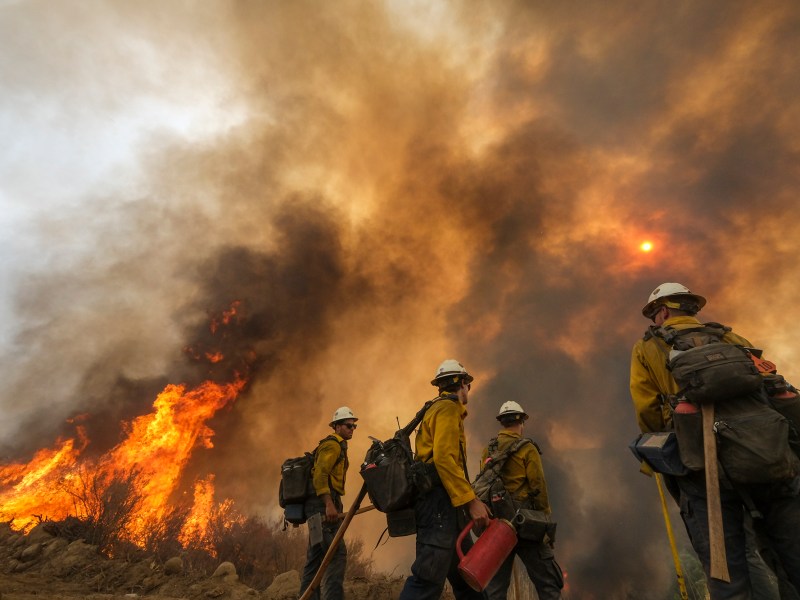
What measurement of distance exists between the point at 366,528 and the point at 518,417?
2825 centimetres

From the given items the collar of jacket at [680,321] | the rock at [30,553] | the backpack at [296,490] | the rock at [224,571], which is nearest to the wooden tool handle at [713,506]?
the collar of jacket at [680,321]

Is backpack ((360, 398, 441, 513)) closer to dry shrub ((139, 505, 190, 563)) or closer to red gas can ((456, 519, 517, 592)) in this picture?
red gas can ((456, 519, 517, 592))

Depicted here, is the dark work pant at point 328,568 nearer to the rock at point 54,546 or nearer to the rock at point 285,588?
the rock at point 285,588

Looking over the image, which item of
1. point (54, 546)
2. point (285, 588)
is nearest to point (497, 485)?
point (285, 588)

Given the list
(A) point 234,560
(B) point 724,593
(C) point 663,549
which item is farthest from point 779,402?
(C) point 663,549

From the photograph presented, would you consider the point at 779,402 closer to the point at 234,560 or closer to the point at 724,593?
the point at 724,593

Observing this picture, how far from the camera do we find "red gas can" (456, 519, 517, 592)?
2895mm

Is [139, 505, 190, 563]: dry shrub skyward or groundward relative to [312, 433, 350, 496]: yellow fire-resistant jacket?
groundward

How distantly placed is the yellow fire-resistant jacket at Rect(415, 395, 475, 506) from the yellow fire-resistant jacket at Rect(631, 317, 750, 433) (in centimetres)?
148

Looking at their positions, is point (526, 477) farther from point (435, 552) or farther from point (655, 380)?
point (655, 380)

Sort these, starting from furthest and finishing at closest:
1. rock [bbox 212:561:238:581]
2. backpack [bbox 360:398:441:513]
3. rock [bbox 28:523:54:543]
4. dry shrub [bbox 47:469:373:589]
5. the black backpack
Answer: dry shrub [bbox 47:469:373:589] → rock [bbox 28:523:54:543] → rock [bbox 212:561:238:581] → the black backpack → backpack [bbox 360:398:441:513]

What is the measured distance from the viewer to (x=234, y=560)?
10266mm

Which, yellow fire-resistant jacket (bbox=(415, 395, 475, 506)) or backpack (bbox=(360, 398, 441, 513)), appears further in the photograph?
backpack (bbox=(360, 398, 441, 513))

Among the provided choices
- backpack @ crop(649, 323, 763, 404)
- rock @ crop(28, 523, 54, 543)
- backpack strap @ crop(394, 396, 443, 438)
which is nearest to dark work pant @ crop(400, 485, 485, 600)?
backpack strap @ crop(394, 396, 443, 438)
